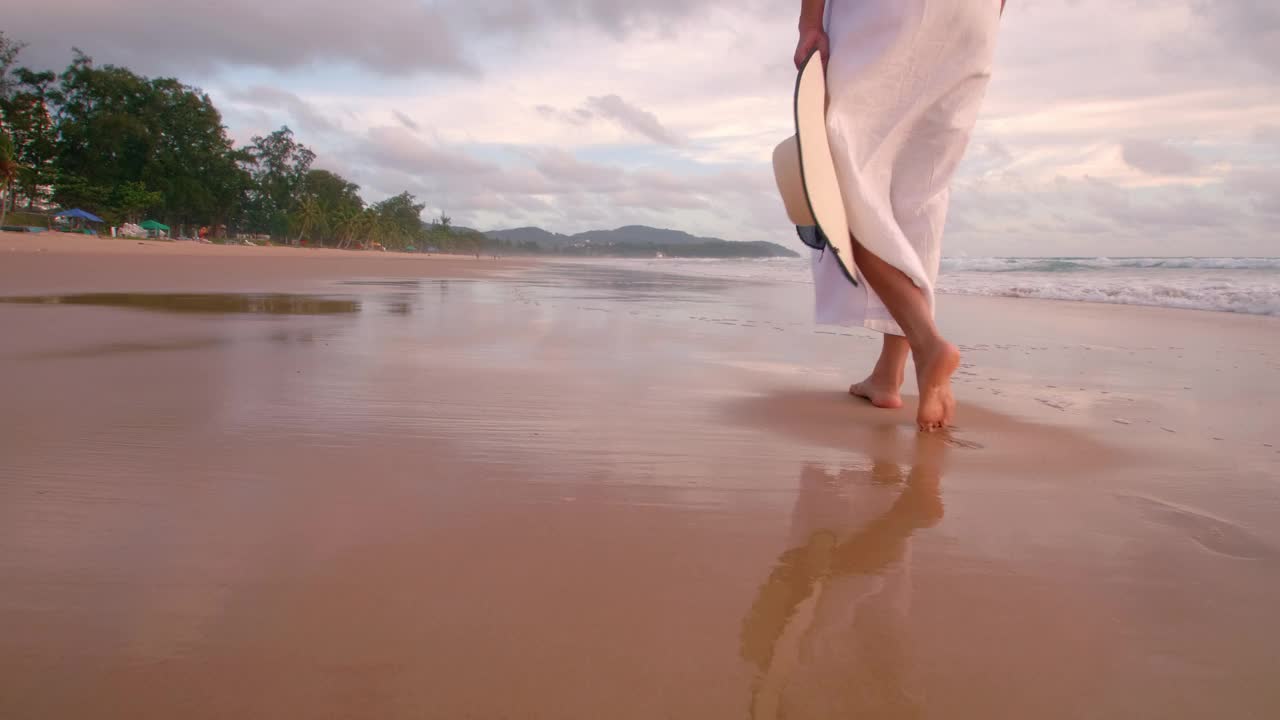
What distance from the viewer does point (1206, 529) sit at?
1.45 metres

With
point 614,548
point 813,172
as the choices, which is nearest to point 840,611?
point 614,548

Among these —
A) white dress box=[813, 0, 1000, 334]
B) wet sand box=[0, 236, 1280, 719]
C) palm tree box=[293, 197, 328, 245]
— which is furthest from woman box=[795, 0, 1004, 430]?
palm tree box=[293, 197, 328, 245]

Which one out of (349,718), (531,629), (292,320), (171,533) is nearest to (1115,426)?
(531,629)

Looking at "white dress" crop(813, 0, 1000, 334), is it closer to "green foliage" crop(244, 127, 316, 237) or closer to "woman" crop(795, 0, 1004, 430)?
"woman" crop(795, 0, 1004, 430)

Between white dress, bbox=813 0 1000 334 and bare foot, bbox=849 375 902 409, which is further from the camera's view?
bare foot, bbox=849 375 902 409

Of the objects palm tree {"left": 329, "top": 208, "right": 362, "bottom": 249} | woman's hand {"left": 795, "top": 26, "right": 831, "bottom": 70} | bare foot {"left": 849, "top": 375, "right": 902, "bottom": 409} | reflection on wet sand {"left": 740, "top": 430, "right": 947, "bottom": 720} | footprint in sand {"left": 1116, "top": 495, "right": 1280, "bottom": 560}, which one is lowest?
reflection on wet sand {"left": 740, "top": 430, "right": 947, "bottom": 720}

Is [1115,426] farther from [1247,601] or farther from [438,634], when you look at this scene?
[438,634]

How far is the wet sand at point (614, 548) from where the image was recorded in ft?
2.93

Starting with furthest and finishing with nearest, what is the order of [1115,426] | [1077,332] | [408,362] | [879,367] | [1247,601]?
[1077,332]
[408,362]
[879,367]
[1115,426]
[1247,601]

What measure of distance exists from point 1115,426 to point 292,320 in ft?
14.8

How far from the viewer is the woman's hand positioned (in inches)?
99.6

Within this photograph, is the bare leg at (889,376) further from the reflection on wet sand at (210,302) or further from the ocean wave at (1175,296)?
the ocean wave at (1175,296)

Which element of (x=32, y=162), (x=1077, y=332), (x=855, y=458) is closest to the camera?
(x=855, y=458)

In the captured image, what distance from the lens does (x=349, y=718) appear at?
0.82m
